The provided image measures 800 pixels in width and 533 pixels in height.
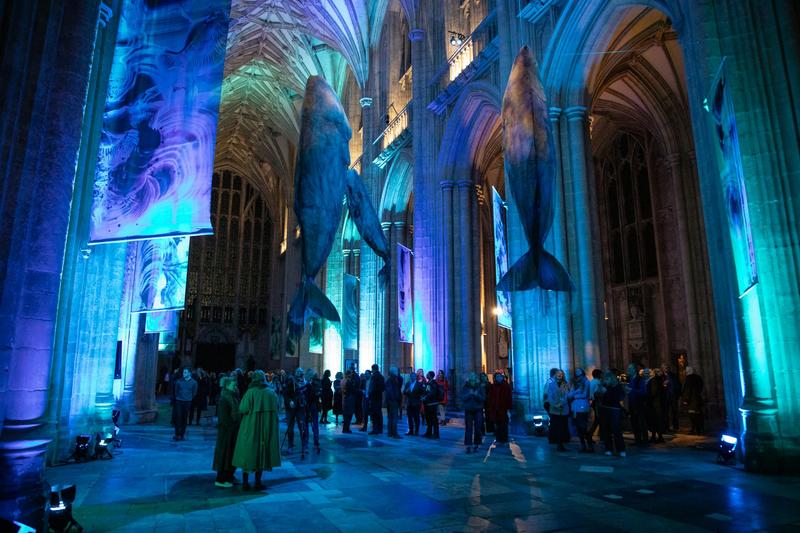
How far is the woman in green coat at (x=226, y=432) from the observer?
5.18 meters

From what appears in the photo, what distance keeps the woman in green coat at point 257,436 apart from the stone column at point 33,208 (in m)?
1.83

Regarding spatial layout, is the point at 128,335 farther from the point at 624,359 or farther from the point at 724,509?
the point at 624,359

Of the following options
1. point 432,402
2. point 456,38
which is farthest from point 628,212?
point 432,402

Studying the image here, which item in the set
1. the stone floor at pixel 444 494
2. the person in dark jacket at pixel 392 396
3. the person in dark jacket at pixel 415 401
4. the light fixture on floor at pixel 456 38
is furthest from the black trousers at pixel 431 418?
the light fixture on floor at pixel 456 38

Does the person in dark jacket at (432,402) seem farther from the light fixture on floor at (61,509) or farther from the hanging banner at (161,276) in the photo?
the light fixture on floor at (61,509)

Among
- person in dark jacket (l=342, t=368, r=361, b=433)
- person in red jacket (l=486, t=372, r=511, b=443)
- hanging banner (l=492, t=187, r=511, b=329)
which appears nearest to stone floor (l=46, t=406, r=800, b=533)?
person in red jacket (l=486, t=372, r=511, b=443)

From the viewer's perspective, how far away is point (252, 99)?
30.1 m

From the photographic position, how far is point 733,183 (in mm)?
5871

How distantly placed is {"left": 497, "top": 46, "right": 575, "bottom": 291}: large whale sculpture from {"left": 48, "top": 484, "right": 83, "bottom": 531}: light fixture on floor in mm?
4881

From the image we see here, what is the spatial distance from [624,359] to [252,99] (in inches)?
960

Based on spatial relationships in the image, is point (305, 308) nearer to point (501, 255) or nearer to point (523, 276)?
point (523, 276)

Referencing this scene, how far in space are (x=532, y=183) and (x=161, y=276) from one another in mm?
8587

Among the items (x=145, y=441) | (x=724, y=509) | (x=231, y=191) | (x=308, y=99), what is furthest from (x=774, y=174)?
(x=231, y=191)

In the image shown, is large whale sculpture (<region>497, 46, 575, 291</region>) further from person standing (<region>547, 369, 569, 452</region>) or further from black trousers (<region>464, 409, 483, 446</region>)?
black trousers (<region>464, 409, 483, 446</region>)
